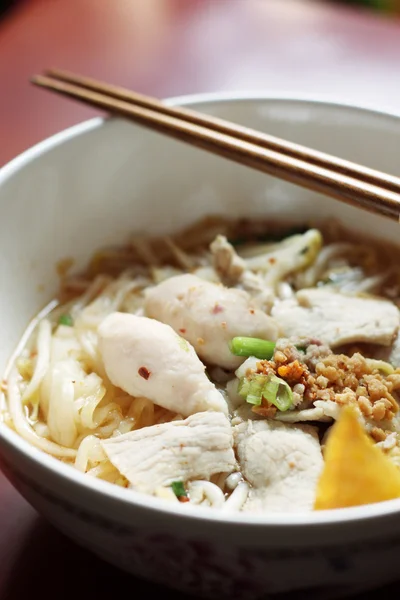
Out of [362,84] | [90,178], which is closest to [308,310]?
[90,178]

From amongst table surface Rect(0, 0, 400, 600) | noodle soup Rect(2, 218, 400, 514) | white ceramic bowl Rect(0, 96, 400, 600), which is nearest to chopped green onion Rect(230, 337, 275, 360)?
noodle soup Rect(2, 218, 400, 514)

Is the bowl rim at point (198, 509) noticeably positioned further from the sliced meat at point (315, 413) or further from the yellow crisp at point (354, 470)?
the sliced meat at point (315, 413)

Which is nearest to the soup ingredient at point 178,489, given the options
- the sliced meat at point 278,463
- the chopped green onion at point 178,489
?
the chopped green onion at point 178,489

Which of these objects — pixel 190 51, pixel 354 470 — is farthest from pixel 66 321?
pixel 190 51

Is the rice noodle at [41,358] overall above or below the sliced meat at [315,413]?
above

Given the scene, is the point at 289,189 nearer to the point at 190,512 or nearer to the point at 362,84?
the point at 362,84

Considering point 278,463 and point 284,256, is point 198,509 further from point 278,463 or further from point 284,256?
point 284,256
